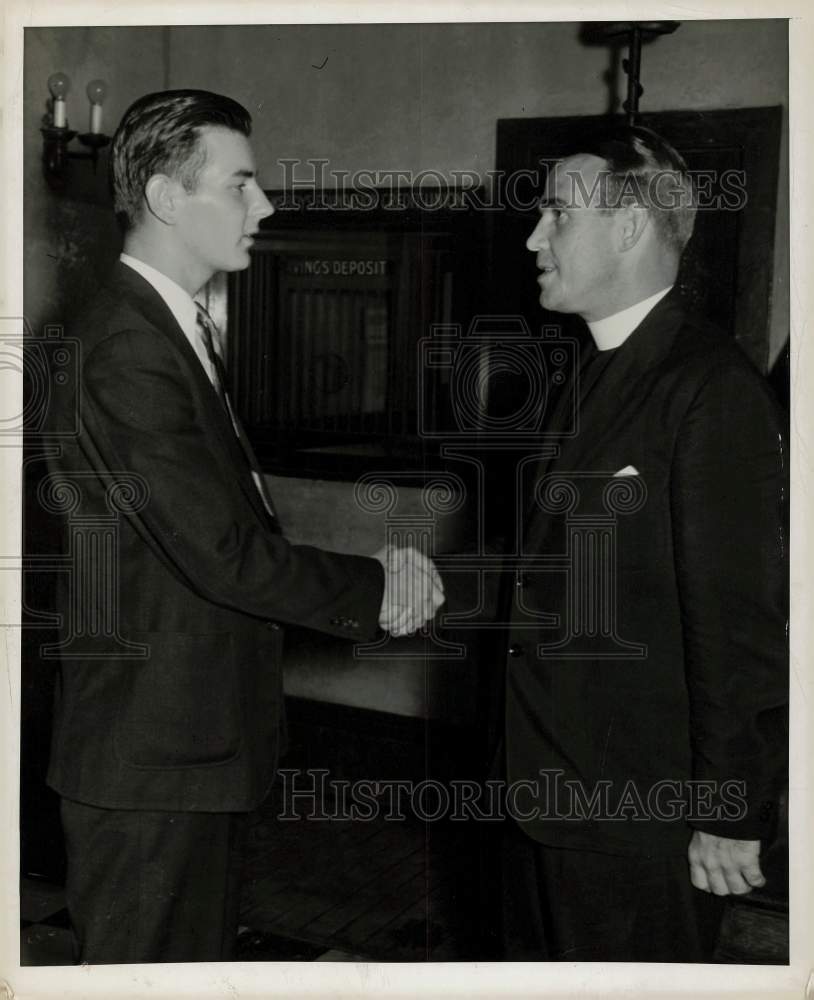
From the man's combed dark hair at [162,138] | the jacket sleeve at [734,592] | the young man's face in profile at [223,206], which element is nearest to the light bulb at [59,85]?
the man's combed dark hair at [162,138]

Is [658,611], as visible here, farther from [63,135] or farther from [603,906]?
[63,135]

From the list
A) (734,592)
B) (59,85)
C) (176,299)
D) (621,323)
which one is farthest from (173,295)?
(734,592)

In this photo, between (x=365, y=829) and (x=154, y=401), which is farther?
(x=365, y=829)

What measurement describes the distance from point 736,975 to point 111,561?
1365 millimetres

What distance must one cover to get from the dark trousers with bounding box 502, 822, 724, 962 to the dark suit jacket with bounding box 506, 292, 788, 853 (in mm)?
37

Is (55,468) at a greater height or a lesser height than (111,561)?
greater

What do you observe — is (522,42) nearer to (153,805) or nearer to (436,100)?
(436,100)

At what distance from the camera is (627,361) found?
191 cm

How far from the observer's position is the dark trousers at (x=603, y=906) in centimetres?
197

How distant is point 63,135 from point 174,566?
80 cm

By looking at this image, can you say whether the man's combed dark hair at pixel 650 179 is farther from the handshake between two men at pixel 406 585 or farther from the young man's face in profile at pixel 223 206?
the handshake between two men at pixel 406 585

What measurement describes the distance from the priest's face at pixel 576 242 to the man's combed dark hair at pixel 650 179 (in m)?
0.02

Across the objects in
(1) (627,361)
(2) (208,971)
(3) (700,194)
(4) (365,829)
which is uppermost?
(3) (700,194)

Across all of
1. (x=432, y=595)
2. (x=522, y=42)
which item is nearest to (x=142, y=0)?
(x=522, y=42)
